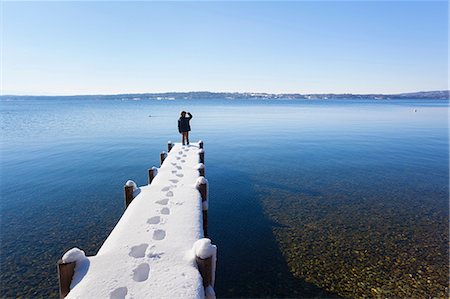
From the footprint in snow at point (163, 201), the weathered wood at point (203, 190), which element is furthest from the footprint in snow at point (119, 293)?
the weathered wood at point (203, 190)

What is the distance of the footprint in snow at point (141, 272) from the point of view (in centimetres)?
536

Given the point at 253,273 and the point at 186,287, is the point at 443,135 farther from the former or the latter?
the point at 186,287

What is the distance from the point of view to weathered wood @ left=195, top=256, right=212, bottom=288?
5.55 m

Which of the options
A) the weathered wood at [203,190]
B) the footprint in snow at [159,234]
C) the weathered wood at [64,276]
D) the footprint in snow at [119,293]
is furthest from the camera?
the weathered wood at [203,190]

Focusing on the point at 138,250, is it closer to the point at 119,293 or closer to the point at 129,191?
the point at 119,293

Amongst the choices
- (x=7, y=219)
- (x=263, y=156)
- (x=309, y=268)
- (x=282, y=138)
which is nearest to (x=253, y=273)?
(x=309, y=268)

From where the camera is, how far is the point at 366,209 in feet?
46.1

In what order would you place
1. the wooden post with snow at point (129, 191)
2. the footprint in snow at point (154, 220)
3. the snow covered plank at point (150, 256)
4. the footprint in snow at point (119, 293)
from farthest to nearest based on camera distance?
the wooden post with snow at point (129, 191)
the footprint in snow at point (154, 220)
the snow covered plank at point (150, 256)
the footprint in snow at point (119, 293)

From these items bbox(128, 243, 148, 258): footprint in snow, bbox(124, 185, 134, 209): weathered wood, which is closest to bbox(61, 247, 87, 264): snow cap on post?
bbox(128, 243, 148, 258): footprint in snow

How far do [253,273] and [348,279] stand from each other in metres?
3.20

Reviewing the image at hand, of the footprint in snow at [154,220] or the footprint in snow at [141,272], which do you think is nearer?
the footprint in snow at [141,272]

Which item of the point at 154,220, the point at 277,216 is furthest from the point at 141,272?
the point at 277,216

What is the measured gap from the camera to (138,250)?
6.28m

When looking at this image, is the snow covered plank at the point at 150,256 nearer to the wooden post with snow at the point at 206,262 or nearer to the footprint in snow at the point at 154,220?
the footprint in snow at the point at 154,220
